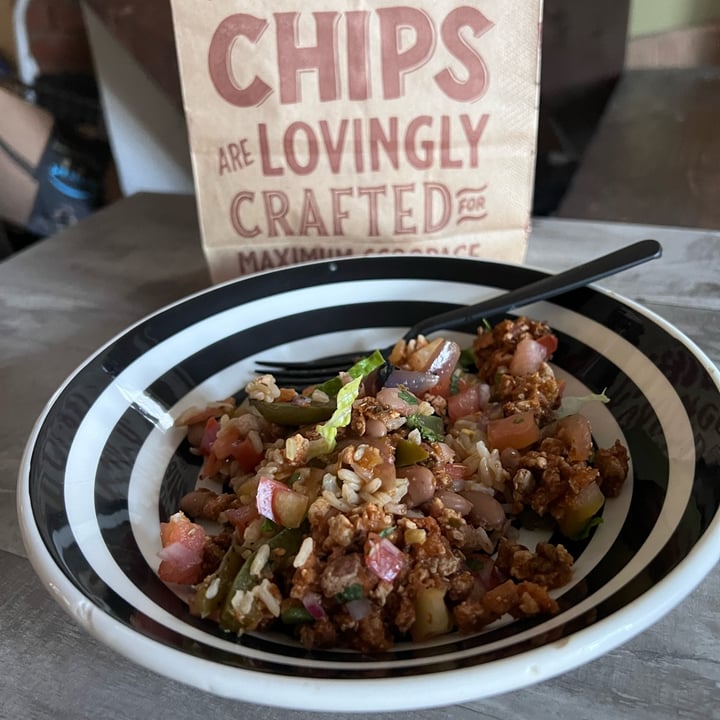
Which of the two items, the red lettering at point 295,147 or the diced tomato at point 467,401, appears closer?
the diced tomato at point 467,401

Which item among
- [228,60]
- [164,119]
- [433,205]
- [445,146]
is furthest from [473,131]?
[164,119]

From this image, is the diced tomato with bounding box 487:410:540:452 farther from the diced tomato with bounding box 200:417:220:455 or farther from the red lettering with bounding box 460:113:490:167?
the red lettering with bounding box 460:113:490:167

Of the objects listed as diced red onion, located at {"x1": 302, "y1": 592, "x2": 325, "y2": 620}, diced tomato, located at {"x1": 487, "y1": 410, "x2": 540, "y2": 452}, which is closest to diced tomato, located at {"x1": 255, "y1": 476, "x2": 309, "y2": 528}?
diced red onion, located at {"x1": 302, "y1": 592, "x2": 325, "y2": 620}

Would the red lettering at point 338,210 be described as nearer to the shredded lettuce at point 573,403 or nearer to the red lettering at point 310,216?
the red lettering at point 310,216

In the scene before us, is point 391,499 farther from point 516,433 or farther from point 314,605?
point 516,433

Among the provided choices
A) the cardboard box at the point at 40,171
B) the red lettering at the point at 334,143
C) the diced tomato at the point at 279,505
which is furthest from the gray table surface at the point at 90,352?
the red lettering at the point at 334,143

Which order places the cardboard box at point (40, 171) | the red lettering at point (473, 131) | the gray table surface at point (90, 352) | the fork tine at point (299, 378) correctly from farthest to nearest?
the cardboard box at point (40, 171), the red lettering at point (473, 131), the fork tine at point (299, 378), the gray table surface at point (90, 352)

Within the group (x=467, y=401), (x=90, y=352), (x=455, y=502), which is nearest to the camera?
(x=455, y=502)
